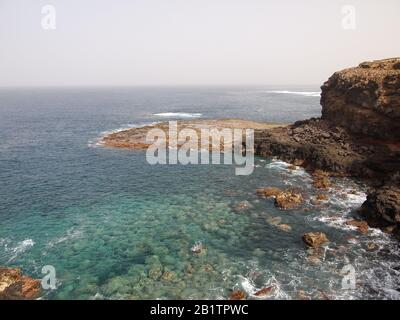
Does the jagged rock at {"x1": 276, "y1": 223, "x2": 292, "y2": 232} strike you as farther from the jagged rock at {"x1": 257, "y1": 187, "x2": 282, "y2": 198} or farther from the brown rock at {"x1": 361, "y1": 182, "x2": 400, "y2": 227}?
the brown rock at {"x1": 361, "y1": 182, "x2": 400, "y2": 227}

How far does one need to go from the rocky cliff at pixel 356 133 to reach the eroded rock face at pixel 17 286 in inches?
1331

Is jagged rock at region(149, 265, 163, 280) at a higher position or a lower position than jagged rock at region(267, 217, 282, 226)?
lower

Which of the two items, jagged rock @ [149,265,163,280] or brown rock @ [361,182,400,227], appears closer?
jagged rock @ [149,265,163,280]

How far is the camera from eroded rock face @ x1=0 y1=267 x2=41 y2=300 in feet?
81.4

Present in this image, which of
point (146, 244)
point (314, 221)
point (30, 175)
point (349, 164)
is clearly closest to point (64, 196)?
point (30, 175)

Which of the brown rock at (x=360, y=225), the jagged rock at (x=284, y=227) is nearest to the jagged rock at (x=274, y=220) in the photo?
the jagged rock at (x=284, y=227)

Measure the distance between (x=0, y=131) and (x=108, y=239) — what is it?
76100mm

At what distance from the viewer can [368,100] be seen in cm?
5231

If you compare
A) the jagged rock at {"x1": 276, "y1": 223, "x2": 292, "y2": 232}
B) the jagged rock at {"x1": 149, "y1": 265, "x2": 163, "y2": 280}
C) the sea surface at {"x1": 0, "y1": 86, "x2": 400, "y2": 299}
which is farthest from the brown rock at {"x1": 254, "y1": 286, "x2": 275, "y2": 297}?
the jagged rock at {"x1": 276, "y1": 223, "x2": 292, "y2": 232}

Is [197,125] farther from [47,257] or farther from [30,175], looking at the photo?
[47,257]

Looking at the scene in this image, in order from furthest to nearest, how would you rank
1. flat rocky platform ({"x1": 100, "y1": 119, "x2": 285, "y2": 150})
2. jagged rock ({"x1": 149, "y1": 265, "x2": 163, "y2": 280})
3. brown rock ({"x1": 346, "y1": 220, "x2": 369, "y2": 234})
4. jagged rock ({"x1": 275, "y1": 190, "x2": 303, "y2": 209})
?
1. flat rocky platform ({"x1": 100, "y1": 119, "x2": 285, "y2": 150})
2. jagged rock ({"x1": 275, "y1": 190, "x2": 303, "y2": 209})
3. brown rock ({"x1": 346, "y1": 220, "x2": 369, "y2": 234})
4. jagged rock ({"x1": 149, "y1": 265, "x2": 163, "y2": 280})

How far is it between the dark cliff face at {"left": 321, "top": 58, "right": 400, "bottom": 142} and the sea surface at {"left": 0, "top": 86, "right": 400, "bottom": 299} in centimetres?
1119

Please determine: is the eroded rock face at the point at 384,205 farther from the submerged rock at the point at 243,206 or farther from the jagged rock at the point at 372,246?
the submerged rock at the point at 243,206

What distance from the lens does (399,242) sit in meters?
31.4
